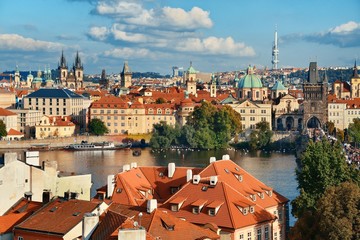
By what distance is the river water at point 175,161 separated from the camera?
1506 inches

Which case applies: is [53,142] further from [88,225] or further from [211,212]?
[88,225]

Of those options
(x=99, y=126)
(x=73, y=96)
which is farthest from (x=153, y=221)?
(x=73, y=96)

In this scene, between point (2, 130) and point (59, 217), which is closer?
point (59, 217)

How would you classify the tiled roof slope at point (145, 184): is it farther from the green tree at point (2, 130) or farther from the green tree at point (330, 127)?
the green tree at point (330, 127)

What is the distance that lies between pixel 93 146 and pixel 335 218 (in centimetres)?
4986

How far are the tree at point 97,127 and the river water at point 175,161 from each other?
8750mm

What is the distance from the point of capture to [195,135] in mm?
65125

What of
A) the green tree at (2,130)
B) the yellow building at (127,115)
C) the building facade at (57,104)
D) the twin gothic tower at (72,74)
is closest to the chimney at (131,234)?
the green tree at (2,130)

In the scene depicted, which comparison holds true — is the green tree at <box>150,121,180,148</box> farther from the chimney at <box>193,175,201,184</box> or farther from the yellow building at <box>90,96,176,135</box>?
the chimney at <box>193,175,201,184</box>

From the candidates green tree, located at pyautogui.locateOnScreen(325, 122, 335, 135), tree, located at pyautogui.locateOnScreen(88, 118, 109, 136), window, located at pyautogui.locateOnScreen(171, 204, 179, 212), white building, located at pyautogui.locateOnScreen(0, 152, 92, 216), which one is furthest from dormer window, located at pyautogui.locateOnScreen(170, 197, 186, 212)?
tree, located at pyautogui.locateOnScreen(88, 118, 109, 136)

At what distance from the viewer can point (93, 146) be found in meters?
65.0

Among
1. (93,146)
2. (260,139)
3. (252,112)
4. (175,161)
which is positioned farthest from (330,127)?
(175,161)

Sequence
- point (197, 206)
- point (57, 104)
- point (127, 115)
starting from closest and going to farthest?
point (197, 206), point (127, 115), point (57, 104)

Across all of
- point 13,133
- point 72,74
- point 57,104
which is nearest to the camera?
point 13,133
